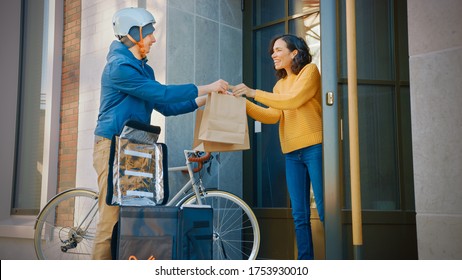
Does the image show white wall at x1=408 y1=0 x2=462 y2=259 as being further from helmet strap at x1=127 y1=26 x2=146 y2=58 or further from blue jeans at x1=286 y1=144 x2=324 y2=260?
helmet strap at x1=127 y1=26 x2=146 y2=58

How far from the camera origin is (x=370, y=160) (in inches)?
146

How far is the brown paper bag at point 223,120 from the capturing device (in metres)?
4.07

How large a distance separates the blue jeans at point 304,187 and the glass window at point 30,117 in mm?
3528

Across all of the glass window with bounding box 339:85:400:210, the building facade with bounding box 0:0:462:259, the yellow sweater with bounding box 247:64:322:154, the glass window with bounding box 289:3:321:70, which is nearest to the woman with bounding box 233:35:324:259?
the yellow sweater with bounding box 247:64:322:154

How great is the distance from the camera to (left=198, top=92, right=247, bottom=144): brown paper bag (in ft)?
13.4

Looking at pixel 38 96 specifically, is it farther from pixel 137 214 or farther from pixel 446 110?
pixel 446 110

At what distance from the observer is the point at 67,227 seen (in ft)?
16.5

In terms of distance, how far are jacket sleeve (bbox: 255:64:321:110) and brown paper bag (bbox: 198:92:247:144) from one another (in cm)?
20

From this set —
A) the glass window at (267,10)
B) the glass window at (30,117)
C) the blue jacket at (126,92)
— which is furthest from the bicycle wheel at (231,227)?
the glass window at (30,117)

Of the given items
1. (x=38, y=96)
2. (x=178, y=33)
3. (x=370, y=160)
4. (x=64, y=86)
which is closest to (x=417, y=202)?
(x=370, y=160)

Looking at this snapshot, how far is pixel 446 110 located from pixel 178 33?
2.58 meters

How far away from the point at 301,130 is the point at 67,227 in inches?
86.6

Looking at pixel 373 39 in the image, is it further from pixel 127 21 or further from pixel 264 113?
pixel 127 21

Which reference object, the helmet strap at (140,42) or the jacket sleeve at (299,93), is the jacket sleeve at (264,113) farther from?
the helmet strap at (140,42)
